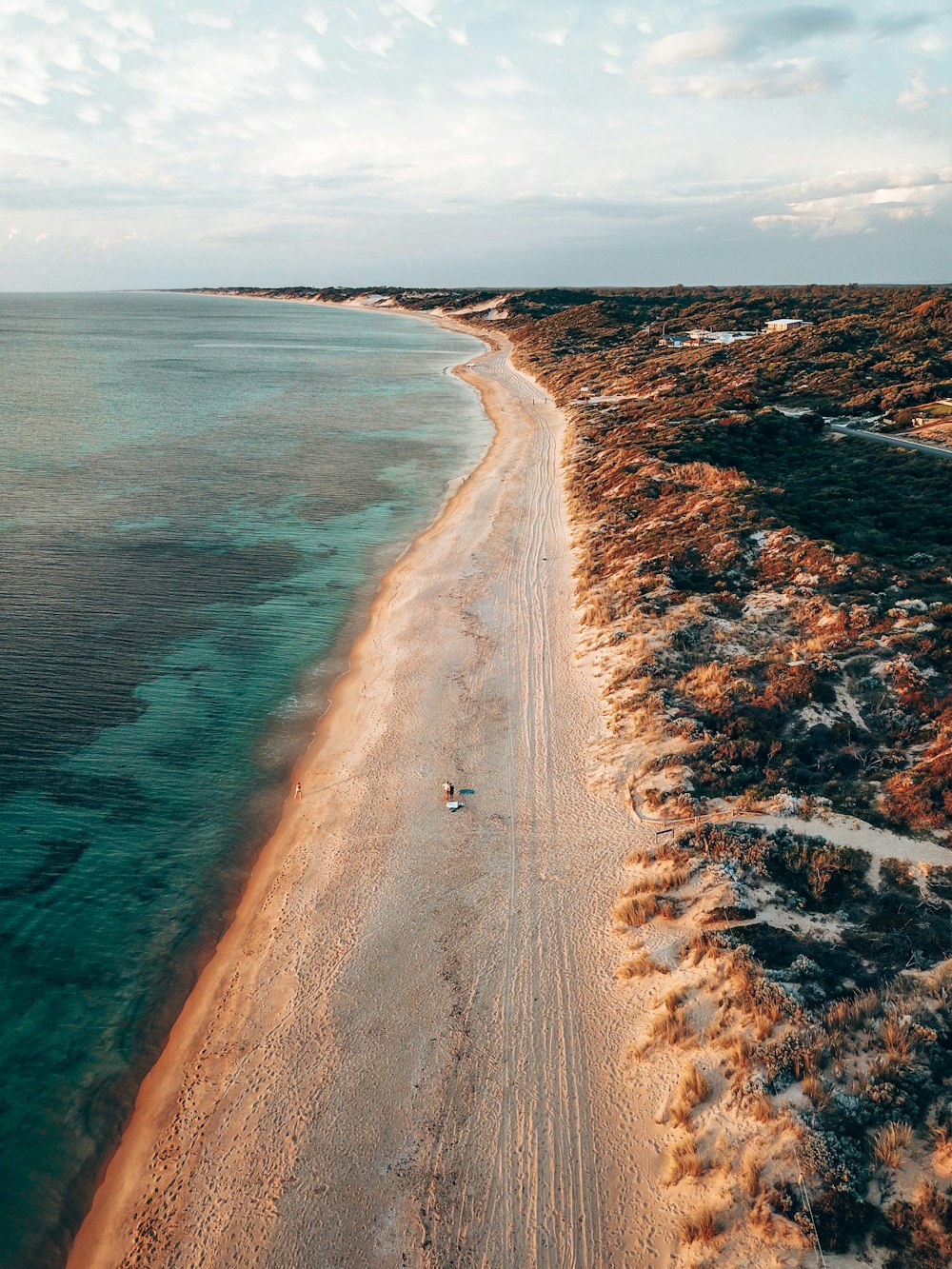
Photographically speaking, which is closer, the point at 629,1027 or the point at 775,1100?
the point at 775,1100

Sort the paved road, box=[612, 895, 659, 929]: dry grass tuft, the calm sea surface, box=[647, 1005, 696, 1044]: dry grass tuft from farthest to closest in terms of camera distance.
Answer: the paved road → box=[612, 895, 659, 929]: dry grass tuft → the calm sea surface → box=[647, 1005, 696, 1044]: dry grass tuft

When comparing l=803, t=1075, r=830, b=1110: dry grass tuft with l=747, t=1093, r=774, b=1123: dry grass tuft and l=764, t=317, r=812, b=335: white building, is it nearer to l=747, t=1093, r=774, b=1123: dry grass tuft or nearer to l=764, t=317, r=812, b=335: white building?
l=747, t=1093, r=774, b=1123: dry grass tuft

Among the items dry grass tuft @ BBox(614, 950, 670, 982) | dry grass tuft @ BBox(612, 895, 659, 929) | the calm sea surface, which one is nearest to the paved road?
the calm sea surface

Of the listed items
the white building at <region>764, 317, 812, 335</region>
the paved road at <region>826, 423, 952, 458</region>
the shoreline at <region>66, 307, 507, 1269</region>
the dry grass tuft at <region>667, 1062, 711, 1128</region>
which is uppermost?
the white building at <region>764, 317, 812, 335</region>

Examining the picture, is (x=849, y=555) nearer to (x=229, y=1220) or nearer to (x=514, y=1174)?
(x=514, y=1174)

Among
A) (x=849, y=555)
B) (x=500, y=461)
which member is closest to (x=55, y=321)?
(x=500, y=461)

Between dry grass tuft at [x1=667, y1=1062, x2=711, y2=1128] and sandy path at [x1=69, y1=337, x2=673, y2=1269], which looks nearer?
sandy path at [x1=69, y1=337, x2=673, y2=1269]

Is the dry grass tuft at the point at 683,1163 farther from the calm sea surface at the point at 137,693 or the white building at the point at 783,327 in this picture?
the white building at the point at 783,327
